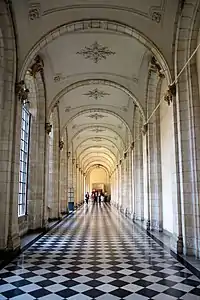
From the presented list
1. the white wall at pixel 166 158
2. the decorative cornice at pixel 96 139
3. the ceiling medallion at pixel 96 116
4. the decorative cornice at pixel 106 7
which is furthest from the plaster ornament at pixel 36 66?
the decorative cornice at pixel 96 139

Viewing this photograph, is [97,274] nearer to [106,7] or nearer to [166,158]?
[166,158]

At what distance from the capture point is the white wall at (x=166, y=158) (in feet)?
29.7

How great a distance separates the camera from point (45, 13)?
279 inches

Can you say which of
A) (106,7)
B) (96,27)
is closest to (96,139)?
(96,27)

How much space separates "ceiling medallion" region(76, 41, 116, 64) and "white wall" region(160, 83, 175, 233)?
231cm

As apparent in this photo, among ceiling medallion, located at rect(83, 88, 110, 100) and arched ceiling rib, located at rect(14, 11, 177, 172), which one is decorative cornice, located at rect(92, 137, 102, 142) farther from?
ceiling medallion, located at rect(83, 88, 110, 100)

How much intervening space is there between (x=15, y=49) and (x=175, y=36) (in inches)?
153

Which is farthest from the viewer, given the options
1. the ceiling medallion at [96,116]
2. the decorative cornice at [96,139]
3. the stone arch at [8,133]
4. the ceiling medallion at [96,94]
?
the decorative cornice at [96,139]

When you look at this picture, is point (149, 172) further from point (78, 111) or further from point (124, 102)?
point (78, 111)

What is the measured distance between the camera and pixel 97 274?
4984 mm

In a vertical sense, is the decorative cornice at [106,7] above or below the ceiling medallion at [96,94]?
below

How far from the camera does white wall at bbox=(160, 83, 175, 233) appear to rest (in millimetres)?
9062

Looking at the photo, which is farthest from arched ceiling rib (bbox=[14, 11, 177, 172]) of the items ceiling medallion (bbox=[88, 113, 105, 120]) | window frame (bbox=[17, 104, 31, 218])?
ceiling medallion (bbox=[88, 113, 105, 120])

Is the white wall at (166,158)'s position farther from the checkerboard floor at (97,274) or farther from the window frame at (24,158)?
the window frame at (24,158)
